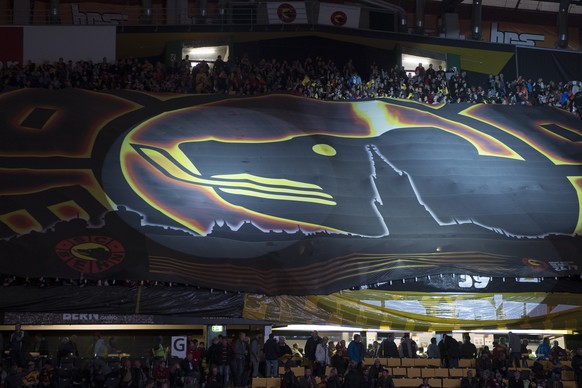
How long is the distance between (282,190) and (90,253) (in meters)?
7.10

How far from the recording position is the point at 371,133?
3366cm

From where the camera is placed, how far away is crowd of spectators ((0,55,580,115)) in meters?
36.0

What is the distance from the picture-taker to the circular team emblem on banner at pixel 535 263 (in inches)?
1062

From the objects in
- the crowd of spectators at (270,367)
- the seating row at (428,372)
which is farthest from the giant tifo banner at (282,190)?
the seating row at (428,372)

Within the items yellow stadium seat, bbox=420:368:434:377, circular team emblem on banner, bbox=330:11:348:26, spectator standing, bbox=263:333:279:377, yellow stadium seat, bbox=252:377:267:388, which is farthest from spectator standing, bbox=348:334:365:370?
circular team emblem on banner, bbox=330:11:348:26

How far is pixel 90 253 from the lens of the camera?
25.6 metres

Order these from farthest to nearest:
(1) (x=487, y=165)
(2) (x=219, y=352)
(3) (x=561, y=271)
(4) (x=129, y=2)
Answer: (4) (x=129, y=2)
(1) (x=487, y=165)
(3) (x=561, y=271)
(2) (x=219, y=352)

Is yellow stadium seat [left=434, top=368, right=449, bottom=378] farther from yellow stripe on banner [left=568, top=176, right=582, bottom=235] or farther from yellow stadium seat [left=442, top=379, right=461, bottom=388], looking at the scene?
yellow stripe on banner [left=568, top=176, right=582, bottom=235]

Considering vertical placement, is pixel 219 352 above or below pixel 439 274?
below

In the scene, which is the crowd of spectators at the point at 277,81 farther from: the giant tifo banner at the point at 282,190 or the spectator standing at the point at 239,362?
the spectator standing at the point at 239,362

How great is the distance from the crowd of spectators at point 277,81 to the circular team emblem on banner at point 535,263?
1129 cm

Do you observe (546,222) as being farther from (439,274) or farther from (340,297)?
(340,297)

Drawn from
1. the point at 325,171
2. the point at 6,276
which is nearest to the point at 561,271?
the point at 325,171

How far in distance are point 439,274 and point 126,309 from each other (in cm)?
870
